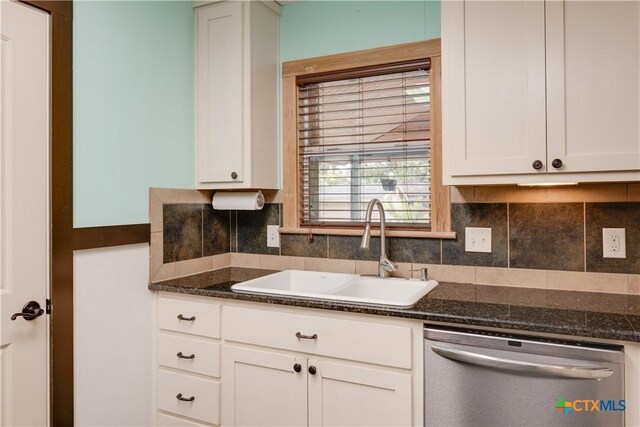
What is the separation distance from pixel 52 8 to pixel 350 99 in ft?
4.57

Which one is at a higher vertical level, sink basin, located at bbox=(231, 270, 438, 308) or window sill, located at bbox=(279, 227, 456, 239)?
window sill, located at bbox=(279, 227, 456, 239)

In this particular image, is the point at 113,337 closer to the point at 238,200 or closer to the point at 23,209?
the point at 23,209

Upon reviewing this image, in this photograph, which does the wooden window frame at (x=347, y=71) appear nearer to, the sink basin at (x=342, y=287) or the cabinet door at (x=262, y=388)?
the sink basin at (x=342, y=287)

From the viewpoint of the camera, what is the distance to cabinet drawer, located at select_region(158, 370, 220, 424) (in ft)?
6.44

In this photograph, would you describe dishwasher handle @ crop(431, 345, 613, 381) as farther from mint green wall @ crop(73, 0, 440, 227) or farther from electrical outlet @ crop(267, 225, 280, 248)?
mint green wall @ crop(73, 0, 440, 227)

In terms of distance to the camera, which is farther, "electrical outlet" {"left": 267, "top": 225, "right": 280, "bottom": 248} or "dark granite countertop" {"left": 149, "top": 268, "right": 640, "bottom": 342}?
"electrical outlet" {"left": 267, "top": 225, "right": 280, "bottom": 248}

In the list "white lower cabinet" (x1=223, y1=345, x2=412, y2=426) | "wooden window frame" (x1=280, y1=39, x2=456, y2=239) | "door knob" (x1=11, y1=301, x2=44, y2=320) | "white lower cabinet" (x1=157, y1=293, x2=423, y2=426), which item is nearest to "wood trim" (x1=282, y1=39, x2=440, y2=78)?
"wooden window frame" (x1=280, y1=39, x2=456, y2=239)

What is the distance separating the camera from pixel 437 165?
2.10 m

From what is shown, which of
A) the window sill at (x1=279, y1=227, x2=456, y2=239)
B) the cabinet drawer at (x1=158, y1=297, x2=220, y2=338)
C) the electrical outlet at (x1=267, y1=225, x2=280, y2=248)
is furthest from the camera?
the electrical outlet at (x1=267, y1=225, x2=280, y2=248)

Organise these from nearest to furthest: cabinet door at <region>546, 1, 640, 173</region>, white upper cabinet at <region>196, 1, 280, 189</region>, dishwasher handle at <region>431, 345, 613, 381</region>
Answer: dishwasher handle at <region>431, 345, 613, 381</region> → cabinet door at <region>546, 1, 640, 173</region> → white upper cabinet at <region>196, 1, 280, 189</region>

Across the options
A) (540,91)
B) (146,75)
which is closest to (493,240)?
(540,91)

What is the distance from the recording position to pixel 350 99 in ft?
7.70

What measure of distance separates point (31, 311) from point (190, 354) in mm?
691

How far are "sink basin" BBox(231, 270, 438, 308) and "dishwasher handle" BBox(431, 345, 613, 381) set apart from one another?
0.22 metres
